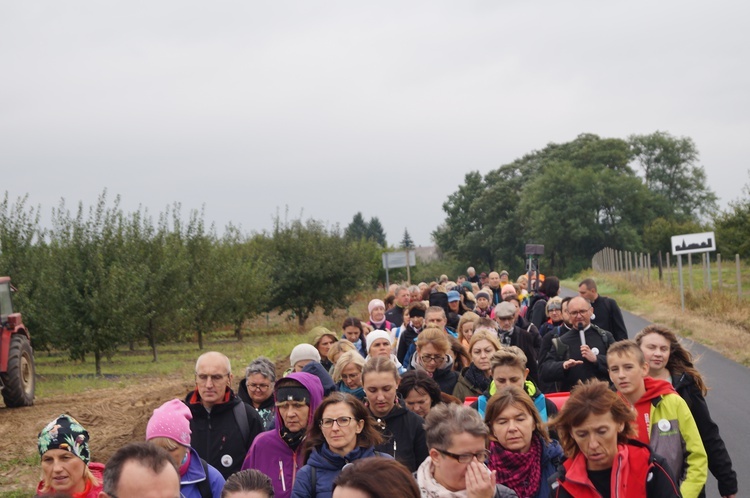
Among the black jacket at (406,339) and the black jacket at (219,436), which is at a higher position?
the black jacket at (406,339)

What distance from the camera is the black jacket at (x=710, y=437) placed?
5.98 meters

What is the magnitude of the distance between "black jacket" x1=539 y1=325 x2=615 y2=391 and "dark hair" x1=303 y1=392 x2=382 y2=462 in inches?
144

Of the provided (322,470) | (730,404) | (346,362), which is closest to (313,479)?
(322,470)

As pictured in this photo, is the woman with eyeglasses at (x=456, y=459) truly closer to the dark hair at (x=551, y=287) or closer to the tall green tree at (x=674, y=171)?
the dark hair at (x=551, y=287)

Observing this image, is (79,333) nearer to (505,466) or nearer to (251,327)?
(251,327)

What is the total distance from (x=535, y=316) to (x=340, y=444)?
8.42 meters

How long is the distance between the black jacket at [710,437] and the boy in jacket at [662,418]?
35 centimetres

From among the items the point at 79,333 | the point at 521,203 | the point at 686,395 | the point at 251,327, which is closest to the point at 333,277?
the point at 251,327

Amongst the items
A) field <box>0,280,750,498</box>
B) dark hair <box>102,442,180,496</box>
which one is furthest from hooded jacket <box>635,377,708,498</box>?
field <box>0,280,750,498</box>

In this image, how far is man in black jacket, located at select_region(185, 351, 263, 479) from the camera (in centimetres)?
629

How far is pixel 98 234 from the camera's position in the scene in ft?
94.7

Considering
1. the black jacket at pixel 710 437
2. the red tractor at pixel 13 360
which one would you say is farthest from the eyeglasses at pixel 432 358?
the red tractor at pixel 13 360

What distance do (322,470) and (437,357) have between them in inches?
121

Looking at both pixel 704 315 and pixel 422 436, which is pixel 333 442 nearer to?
pixel 422 436
